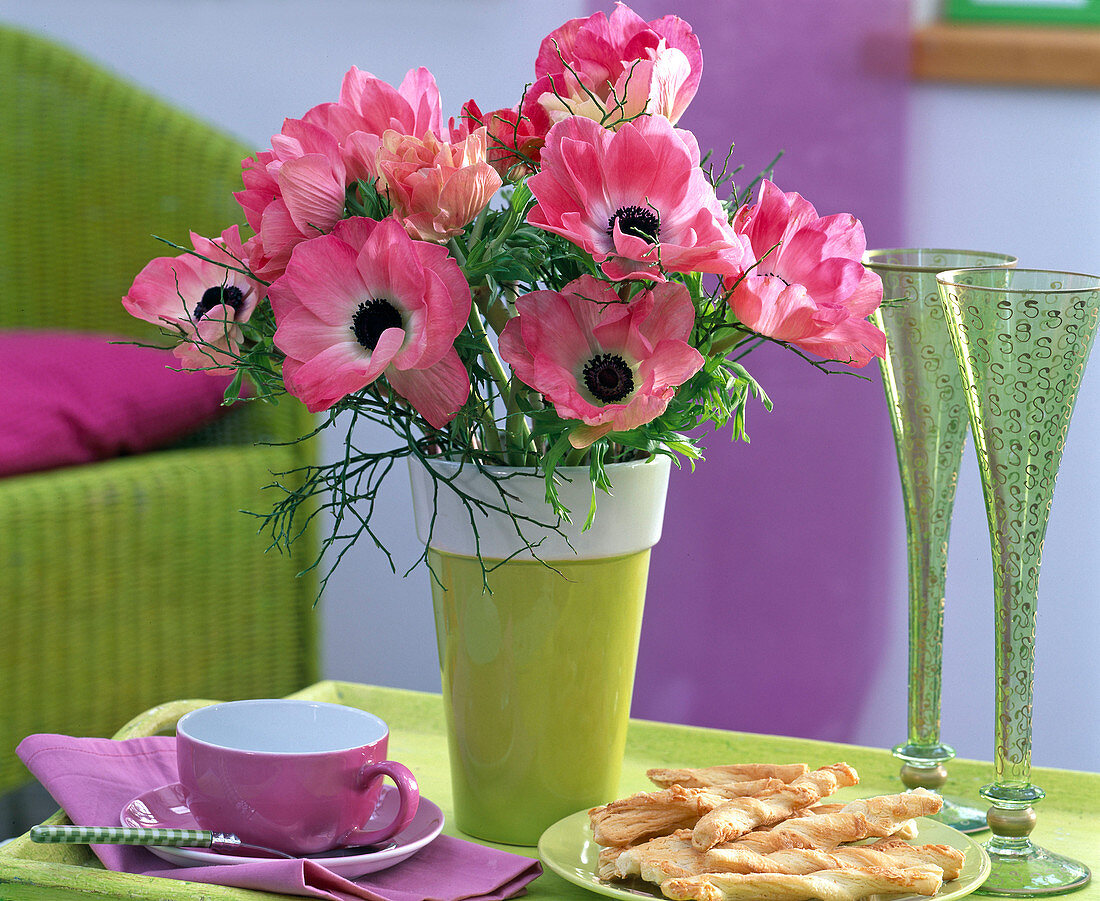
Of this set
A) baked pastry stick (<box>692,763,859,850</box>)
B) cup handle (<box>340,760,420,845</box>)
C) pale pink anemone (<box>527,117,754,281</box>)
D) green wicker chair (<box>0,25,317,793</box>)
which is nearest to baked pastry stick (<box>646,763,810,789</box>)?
baked pastry stick (<box>692,763,859,850</box>)

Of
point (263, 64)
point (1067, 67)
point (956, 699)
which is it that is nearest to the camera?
point (1067, 67)

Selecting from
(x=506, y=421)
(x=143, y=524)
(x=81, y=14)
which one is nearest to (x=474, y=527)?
(x=506, y=421)

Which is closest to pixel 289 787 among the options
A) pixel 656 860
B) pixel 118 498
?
pixel 656 860

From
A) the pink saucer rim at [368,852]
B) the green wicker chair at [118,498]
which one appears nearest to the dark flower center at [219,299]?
the pink saucer rim at [368,852]

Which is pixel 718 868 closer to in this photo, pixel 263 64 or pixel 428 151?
pixel 428 151

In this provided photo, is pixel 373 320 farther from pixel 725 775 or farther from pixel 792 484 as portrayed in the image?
pixel 792 484

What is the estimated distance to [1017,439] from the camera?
0.54 meters

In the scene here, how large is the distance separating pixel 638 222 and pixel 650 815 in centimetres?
25

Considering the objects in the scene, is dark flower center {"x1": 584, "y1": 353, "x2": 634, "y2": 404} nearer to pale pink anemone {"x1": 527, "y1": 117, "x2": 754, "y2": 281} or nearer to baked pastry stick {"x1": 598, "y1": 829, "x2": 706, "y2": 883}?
pale pink anemone {"x1": 527, "y1": 117, "x2": 754, "y2": 281}

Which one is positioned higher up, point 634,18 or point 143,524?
point 634,18

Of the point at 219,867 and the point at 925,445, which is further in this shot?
the point at 925,445

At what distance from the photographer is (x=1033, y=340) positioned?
1.71 feet

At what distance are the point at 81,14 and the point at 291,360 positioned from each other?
1362mm

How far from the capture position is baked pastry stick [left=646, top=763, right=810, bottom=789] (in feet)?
1.98
